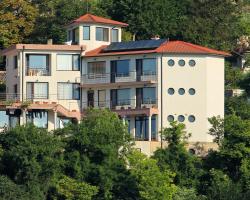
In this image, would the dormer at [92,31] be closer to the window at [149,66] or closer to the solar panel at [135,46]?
the solar panel at [135,46]

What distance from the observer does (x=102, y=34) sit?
97.3m

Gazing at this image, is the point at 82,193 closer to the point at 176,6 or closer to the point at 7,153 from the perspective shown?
the point at 7,153

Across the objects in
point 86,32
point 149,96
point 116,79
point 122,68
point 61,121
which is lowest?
point 61,121

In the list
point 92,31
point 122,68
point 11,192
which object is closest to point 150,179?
point 11,192

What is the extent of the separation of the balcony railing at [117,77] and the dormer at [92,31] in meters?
2.30

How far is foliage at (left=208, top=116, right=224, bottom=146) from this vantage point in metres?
88.1

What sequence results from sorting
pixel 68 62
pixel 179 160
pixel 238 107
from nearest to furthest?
pixel 179 160, pixel 68 62, pixel 238 107

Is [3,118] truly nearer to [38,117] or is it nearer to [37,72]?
[38,117]

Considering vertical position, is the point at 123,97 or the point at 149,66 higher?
the point at 149,66

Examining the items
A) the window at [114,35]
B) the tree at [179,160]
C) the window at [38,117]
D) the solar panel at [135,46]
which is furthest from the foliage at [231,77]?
the tree at [179,160]

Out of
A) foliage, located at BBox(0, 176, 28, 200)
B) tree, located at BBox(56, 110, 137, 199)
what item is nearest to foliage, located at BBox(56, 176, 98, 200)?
tree, located at BBox(56, 110, 137, 199)

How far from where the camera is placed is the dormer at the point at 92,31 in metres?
96.4

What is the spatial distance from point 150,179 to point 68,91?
49.8 feet

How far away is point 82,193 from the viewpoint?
268 feet
